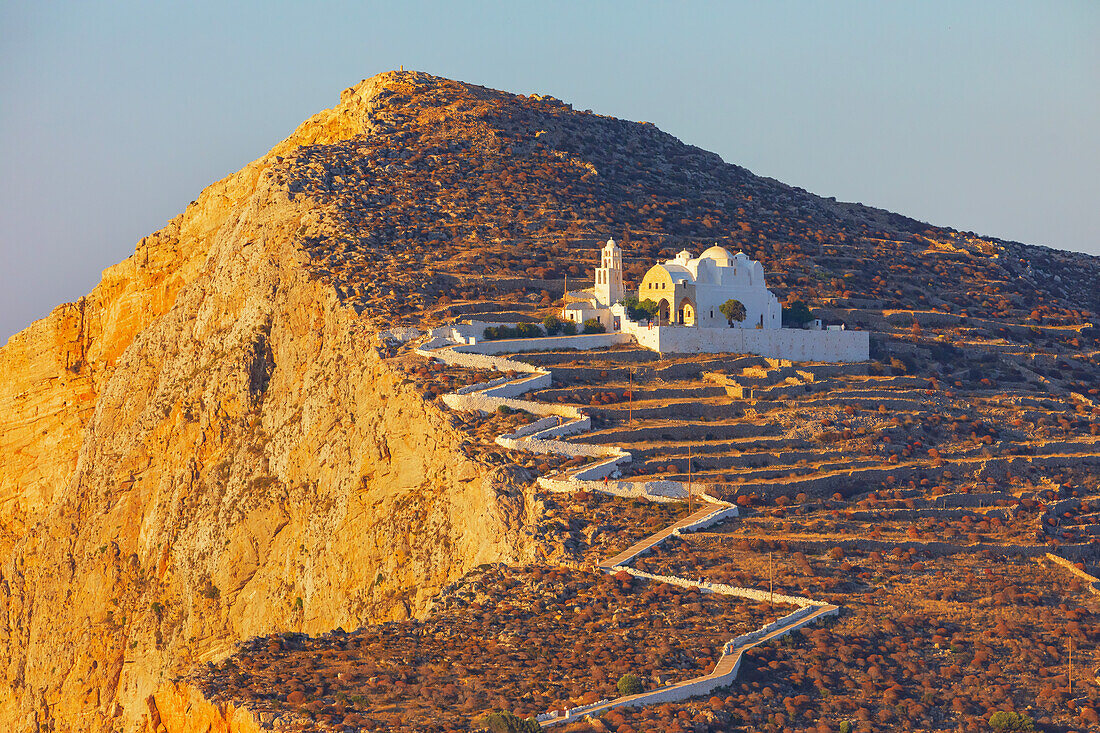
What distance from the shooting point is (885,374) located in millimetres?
90812

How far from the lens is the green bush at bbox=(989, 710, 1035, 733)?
178 feet

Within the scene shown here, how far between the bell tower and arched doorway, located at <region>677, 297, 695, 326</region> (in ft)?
12.2

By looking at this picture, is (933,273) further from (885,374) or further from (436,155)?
(436,155)

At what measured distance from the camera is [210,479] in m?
86.8

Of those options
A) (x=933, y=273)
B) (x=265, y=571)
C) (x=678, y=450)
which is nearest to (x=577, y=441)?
(x=678, y=450)

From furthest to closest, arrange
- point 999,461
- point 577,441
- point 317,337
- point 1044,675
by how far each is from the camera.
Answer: point 317,337, point 999,461, point 577,441, point 1044,675

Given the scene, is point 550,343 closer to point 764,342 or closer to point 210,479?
point 764,342

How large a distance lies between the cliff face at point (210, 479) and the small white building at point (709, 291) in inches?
654

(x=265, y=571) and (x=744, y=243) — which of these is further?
(x=744, y=243)

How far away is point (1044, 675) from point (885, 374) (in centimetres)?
3327

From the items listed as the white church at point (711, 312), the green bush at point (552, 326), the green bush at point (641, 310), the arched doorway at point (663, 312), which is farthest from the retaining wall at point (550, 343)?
the arched doorway at point (663, 312)

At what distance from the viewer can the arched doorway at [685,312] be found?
3558 inches

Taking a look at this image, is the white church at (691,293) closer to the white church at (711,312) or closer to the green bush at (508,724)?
the white church at (711,312)

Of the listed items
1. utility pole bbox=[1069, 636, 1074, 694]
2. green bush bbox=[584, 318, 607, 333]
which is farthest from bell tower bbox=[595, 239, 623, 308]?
utility pole bbox=[1069, 636, 1074, 694]
